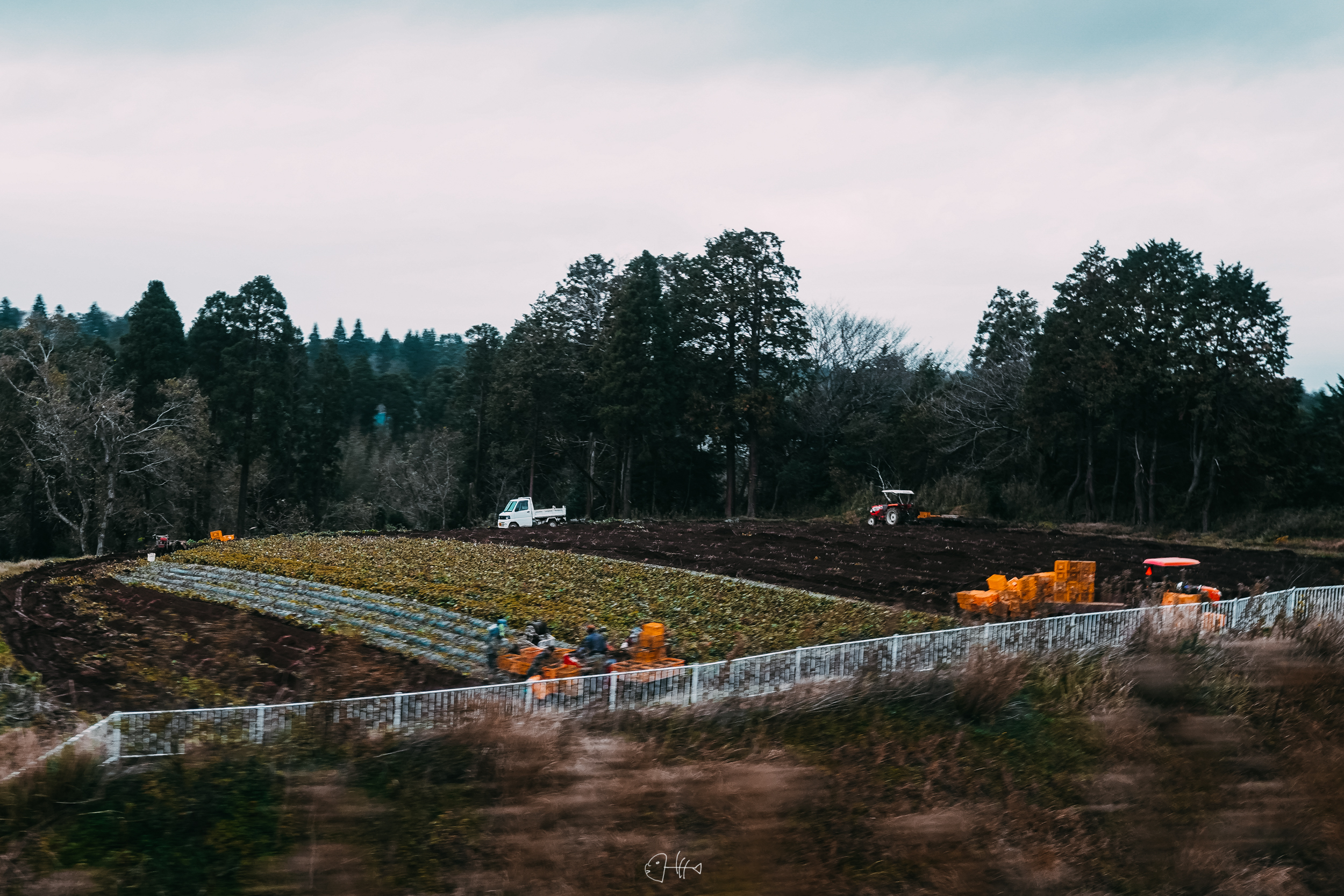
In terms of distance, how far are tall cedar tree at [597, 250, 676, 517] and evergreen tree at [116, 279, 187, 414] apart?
82.2 feet

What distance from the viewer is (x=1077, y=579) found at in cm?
1964

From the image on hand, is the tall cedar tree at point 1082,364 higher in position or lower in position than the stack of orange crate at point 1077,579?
higher

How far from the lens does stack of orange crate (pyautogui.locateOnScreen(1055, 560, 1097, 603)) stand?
1917cm

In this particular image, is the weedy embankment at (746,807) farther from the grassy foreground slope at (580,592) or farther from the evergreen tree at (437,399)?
the evergreen tree at (437,399)

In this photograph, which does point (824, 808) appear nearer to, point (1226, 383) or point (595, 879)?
point (595, 879)

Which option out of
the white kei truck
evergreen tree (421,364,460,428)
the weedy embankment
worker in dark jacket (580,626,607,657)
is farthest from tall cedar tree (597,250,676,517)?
the weedy embankment

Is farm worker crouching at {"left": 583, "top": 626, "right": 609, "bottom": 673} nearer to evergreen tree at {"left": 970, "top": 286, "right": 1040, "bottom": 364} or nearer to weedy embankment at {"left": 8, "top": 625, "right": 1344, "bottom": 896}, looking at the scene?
weedy embankment at {"left": 8, "top": 625, "right": 1344, "bottom": 896}

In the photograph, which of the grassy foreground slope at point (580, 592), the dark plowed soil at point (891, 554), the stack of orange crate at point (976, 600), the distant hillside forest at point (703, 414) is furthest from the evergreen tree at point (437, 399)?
the stack of orange crate at point (976, 600)

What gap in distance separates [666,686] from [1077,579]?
15075 mm

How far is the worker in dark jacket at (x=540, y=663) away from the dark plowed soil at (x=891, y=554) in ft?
28.7

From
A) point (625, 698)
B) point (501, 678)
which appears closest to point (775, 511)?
point (501, 678)

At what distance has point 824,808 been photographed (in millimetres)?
5109
